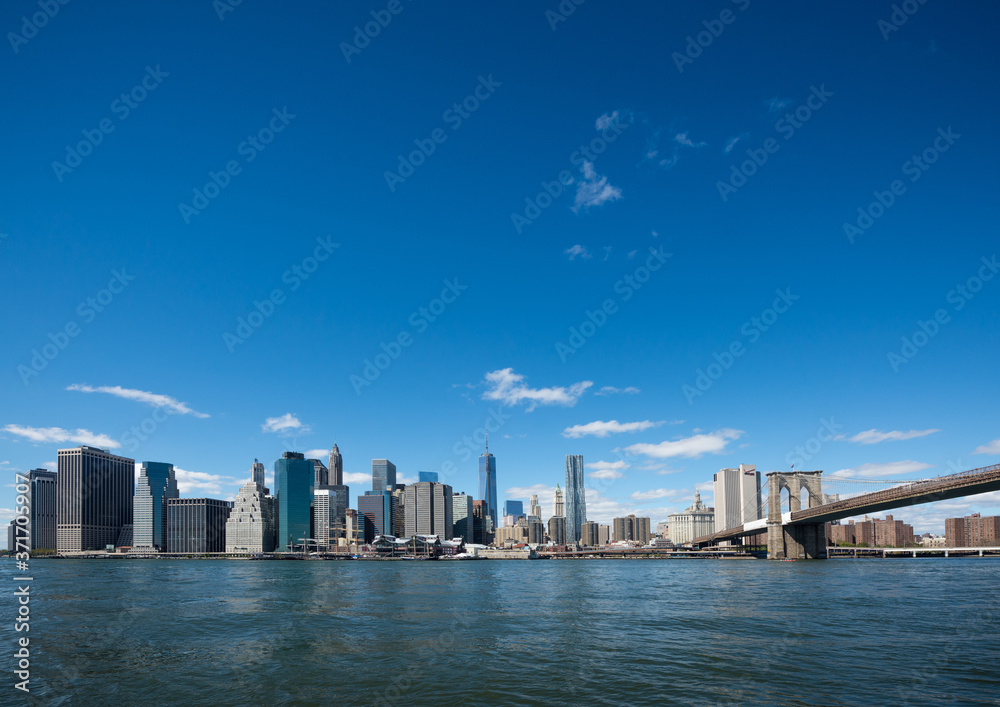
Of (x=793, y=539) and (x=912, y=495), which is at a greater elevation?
(x=912, y=495)

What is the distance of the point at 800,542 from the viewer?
12719cm

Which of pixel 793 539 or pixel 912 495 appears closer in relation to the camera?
pixel 912 495

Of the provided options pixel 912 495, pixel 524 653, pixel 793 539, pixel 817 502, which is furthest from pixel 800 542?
pixel 524 653

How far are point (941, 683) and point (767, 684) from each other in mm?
5330

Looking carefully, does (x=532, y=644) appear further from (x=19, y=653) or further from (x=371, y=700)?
(x=19, y=653)

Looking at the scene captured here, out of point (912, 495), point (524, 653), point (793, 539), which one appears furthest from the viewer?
point (793, 539)

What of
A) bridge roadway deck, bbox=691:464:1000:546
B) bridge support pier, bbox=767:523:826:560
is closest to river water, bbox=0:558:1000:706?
bridge roadway deck, bbox=691:464:1000:546

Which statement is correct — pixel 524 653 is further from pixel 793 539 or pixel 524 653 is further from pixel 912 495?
pixel 793 539

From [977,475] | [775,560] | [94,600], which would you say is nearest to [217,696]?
[94,600]

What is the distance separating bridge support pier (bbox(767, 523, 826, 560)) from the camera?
126 metres

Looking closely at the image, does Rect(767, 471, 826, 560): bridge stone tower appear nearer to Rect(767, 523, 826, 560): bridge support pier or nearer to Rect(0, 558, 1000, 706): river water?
Rect(767, 523, 826, 560): bridge support pier

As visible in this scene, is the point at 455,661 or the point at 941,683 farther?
the point at 455,661

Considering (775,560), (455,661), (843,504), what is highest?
(455,661)

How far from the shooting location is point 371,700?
18031mm
